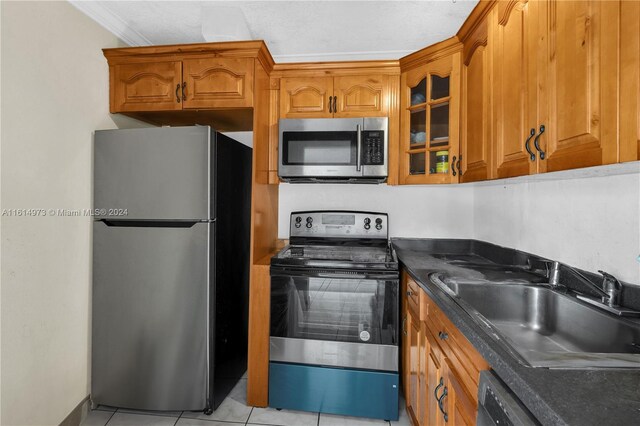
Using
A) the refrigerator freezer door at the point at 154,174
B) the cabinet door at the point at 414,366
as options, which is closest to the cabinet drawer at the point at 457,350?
the cabinet door at the point at 414,366

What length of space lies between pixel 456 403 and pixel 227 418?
1391 millimetres

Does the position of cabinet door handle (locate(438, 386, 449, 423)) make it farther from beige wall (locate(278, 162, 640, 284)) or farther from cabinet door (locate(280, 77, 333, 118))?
cabinet door (locate(280, 77, 333, 118))

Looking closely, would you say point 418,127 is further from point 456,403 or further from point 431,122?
point 456,403

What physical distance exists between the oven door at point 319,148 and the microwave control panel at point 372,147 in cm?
5

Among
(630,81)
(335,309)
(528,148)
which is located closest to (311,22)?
(528,148)

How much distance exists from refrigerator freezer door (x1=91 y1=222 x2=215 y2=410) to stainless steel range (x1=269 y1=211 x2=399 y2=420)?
1.44 feet

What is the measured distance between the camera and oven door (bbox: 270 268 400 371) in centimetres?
173

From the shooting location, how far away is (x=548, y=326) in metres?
1.27

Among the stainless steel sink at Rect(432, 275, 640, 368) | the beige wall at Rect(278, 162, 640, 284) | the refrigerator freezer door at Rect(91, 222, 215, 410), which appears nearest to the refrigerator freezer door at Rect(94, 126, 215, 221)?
the refrigerator freezer door at Rect(91, 222, 215, 410)

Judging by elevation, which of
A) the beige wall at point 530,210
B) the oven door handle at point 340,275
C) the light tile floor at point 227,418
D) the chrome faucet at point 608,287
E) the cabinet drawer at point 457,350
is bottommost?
the light tile floor at point 227,418

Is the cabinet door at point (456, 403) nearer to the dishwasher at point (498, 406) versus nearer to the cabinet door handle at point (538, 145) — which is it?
the dishwasher at point (498, 406)

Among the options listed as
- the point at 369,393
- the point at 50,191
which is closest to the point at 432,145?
the point at 369,393

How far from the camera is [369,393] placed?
1.74m

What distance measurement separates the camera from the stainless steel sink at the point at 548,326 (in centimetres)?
76
